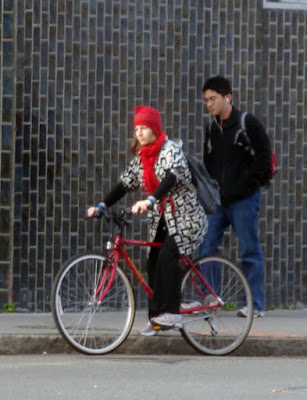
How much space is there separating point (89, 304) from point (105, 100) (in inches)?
116

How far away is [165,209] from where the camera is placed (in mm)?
10289

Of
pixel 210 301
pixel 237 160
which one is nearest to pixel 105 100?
pixel 237 160

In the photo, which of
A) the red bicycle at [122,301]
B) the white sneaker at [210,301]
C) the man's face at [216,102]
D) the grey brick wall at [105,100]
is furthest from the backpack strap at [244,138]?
the white sneaker at [210,301]

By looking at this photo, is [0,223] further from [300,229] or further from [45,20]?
[300,229]

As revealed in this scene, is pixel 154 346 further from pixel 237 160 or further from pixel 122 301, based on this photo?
pixel 237 160

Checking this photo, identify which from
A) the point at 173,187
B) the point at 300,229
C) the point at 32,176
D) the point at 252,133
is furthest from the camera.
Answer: the point at 300,229

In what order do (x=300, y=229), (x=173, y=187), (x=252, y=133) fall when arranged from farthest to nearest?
(x=300, y=229) → (x=252, y=133) → (x=173, y=187)

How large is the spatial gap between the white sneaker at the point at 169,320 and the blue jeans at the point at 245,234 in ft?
5.43

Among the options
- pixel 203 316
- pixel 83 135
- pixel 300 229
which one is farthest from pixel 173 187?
pixel 300 229

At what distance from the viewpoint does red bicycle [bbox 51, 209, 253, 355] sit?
9969 mm

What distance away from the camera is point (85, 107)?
1251cm

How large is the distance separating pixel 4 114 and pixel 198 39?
1817 mm

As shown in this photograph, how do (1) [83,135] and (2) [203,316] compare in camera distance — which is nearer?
(2) [203,316]

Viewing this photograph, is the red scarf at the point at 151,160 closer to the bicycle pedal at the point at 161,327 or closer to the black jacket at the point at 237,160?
the bicycle pedal at the point at 161,327
